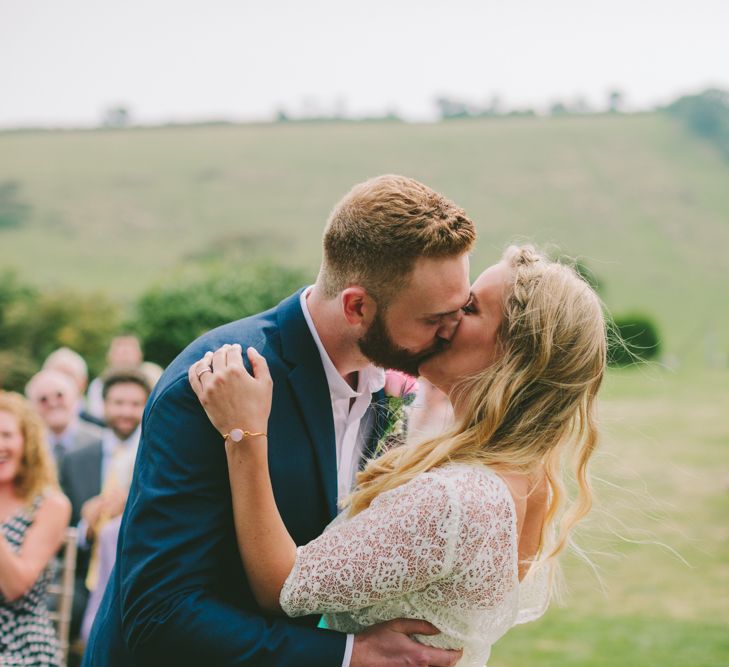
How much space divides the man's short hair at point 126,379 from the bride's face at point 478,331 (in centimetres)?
443

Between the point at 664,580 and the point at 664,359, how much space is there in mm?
27880

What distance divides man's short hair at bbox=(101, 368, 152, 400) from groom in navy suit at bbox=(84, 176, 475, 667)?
4.14 meters

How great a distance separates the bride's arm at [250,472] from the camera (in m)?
2.29

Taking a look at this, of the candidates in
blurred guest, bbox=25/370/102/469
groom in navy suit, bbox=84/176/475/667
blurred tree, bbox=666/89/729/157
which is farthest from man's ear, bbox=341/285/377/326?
blurred tree, bbox=666/89/729/157

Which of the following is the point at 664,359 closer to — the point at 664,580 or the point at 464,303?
the point at 664,580

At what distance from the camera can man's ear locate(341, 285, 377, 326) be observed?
8.62 feet

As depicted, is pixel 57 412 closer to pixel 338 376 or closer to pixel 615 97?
pixel 338 376

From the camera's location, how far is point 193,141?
6850cm

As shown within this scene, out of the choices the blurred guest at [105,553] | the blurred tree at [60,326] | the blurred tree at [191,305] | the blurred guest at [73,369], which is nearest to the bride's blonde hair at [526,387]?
the blurred guest at [105,553]

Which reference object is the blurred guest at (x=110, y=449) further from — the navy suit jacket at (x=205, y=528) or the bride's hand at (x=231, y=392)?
the bride's hand at (x=231, y=392)

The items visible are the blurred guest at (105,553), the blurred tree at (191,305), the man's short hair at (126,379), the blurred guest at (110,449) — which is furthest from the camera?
the blurred tree at (191,305)

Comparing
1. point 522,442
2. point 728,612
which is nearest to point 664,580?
point 728,612

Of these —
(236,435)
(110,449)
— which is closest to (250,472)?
(236,435)

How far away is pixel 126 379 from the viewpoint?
6715 mm
